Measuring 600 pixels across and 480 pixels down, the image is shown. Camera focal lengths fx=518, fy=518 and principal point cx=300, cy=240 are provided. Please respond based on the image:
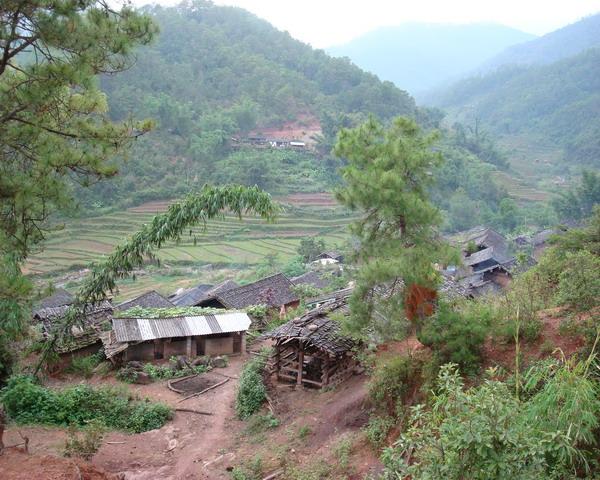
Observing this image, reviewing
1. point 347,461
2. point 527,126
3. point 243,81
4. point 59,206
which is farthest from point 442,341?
point 527,126

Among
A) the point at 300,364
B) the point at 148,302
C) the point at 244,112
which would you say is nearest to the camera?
the point at 300,364

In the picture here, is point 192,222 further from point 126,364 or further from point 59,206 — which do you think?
point 126,364

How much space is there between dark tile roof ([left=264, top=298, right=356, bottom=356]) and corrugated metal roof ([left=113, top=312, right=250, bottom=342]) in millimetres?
3892

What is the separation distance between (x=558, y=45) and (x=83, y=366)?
167814 millimetres

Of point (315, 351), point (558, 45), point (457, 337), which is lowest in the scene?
point (315, 351)

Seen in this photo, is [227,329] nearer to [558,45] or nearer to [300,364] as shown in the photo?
[300,364]

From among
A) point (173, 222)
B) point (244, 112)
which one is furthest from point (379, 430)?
point (244, 112)

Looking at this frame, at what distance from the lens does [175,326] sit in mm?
16297

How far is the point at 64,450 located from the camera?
8.88 meters

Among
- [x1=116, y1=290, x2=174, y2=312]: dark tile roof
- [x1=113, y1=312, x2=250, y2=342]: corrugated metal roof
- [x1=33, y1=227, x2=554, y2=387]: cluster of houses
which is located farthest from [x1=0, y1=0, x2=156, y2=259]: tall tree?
[x1=116, y1=290, x2=174, y2=312]: dark tile roof

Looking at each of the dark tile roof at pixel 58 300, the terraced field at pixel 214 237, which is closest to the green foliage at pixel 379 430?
the dark tile roof at pixel 58 300

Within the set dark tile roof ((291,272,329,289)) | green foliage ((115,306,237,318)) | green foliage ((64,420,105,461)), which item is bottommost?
dark tile roof ((291,272,329,289))

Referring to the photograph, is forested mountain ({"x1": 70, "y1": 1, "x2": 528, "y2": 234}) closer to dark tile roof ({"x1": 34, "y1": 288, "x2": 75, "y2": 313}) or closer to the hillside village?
dark tile roof ({"x1": 34, "y1": 288, "x2": 75, "y2": 313})

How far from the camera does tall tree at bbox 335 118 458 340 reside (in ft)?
28.2
